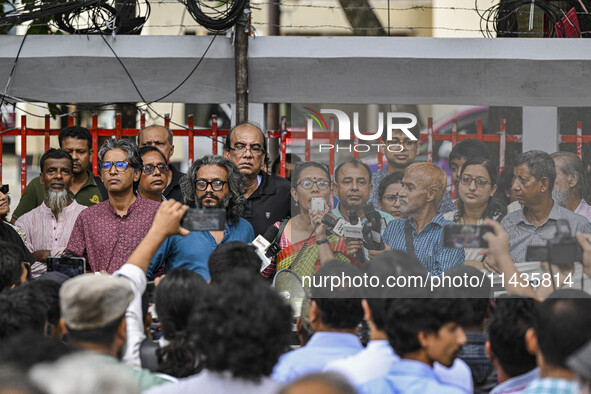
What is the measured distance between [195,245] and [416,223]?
1.33 m

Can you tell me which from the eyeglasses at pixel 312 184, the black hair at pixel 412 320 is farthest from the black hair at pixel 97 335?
the eyeglasses at pixel 312 184

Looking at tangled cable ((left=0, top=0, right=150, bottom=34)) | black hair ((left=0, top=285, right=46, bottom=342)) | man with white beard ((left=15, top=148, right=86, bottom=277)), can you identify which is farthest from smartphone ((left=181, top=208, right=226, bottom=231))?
tangled cable ((left=0, top=0, right=150, bottom=34))

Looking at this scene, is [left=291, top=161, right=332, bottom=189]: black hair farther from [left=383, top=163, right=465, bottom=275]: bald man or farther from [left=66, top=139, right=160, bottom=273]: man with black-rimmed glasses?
[left=66, top=139, right=160, bottom=273]: man with black-rimmed glasses

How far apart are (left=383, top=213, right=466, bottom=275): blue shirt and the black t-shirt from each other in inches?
57.2

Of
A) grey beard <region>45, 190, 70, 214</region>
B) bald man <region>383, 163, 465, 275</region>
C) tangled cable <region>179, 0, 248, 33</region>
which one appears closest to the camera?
bald man <region>383, 163, 465, 275</region>

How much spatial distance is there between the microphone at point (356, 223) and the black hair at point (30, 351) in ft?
6.38

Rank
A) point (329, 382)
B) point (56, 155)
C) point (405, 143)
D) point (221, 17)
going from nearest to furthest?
point (329, 382) < point (405, 143) < point (56, 155) < point (221, 17)

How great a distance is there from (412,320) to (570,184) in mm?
1652

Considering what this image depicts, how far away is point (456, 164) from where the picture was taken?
14.3ft

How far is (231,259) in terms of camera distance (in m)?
4.07

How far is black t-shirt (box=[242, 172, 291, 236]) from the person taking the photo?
18.5 ft

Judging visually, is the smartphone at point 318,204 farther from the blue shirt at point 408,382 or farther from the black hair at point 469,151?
the blue shirt at point 408,382

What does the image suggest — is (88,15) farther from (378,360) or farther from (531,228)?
(378,360)

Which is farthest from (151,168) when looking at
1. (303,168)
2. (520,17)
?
(520,17)
